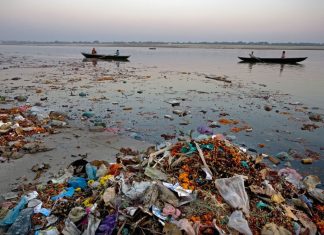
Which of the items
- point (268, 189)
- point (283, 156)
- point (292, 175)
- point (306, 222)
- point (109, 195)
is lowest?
point (283, 156)

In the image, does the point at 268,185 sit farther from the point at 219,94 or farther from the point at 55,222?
the point at 219,94

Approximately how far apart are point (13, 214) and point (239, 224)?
10.3ft

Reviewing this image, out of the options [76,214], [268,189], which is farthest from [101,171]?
[268,189]

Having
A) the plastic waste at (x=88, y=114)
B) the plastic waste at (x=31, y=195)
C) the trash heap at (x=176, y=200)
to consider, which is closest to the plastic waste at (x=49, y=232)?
the trash heap at (x=176, y=200)

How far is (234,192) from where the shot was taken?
12.4 feet

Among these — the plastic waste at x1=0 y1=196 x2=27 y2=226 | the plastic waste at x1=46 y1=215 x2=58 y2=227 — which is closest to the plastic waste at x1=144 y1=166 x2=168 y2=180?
the plastic waste at x1=46 y1=215 x2=58 y2=227

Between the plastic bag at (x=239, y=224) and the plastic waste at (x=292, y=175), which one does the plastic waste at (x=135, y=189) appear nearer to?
the plastic bag at (x=239, y=224)

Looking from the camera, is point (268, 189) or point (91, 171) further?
point (91, 171)

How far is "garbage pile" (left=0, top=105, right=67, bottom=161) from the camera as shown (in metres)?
5.96

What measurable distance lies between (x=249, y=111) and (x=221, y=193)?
7.20m

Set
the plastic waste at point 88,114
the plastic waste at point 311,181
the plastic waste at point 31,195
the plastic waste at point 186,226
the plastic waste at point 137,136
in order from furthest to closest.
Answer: the plastic waste at point 88,114 < the plastic waste at point 137,136 < the plastic waste at point 311,181 < the plastic waste at point 31,195 < the plastic waste at point 186,226

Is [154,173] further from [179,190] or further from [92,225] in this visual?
[92,225]

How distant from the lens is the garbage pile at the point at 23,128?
596cm

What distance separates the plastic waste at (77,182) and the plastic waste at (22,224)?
2.66 ft
